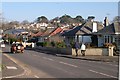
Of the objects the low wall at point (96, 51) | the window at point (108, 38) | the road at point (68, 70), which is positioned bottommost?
the road at point (68, 70)

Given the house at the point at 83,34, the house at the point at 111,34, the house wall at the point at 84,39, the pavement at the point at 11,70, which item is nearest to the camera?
the pavement at the point at 11,70

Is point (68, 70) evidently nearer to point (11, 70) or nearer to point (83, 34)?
point (11, 70)

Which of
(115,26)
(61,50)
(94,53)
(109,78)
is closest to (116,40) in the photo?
(115,26)

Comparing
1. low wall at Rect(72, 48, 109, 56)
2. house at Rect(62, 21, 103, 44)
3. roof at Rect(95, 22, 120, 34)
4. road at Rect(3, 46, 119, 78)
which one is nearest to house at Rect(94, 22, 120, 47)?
roof at Rect(95, 22, 120, 34)

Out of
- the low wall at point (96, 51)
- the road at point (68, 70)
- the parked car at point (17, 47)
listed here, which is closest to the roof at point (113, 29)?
the parked car at point (17, 47)

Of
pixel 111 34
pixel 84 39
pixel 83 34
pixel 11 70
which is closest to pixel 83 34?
pixel 83 34

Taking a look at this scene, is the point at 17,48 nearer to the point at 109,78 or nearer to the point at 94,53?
the point at 94,53

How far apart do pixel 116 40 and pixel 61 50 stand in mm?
12674

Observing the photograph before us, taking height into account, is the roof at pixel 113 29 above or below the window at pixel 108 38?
above

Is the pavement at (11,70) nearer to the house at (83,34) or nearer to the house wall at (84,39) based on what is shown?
the house at (83,34)

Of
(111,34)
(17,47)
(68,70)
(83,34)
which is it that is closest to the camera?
(68,70)

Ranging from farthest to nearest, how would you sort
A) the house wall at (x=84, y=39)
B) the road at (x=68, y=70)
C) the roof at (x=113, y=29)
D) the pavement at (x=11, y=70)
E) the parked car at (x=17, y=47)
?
the house wall at (x=84, y=39) → the roof at (x=113, y=29) → the parked car at (x=17, y=47) → the road at (x=68, y=70) → the pavement at (x=11, y=70)

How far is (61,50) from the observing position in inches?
2058

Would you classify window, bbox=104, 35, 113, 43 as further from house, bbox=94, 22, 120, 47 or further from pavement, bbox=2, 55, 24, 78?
pavement, bbox=2, 55, 24, 78
